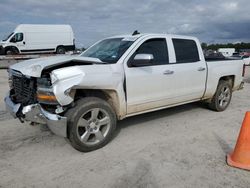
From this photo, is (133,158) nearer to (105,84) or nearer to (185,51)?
(105,84)

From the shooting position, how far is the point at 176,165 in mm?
3662

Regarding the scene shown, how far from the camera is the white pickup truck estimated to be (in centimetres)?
375

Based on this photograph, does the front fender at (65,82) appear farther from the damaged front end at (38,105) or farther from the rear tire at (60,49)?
the rear tire at (60,49)

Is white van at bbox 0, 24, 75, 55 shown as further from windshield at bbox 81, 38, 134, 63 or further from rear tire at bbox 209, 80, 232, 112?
rear tire at bbox 209, 80, 232, 112

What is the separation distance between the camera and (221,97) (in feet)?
21.6

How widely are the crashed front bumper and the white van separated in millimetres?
A: 21936

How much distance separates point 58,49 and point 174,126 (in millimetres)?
22300

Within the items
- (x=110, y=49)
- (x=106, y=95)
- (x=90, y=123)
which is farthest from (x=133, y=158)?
(x=110, y=49)

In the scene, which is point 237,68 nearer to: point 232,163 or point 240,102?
point 240,102

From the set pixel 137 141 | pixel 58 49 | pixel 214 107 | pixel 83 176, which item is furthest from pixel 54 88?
pixel 58 49

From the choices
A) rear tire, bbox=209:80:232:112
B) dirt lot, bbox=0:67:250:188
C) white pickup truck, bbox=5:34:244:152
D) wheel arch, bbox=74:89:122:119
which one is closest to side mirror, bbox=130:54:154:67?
white pickup truck, bbox=5:34:244:152

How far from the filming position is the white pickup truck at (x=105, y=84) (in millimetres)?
3752

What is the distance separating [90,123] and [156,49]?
2.03 meters

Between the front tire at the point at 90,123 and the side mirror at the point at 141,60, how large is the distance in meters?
0.90
